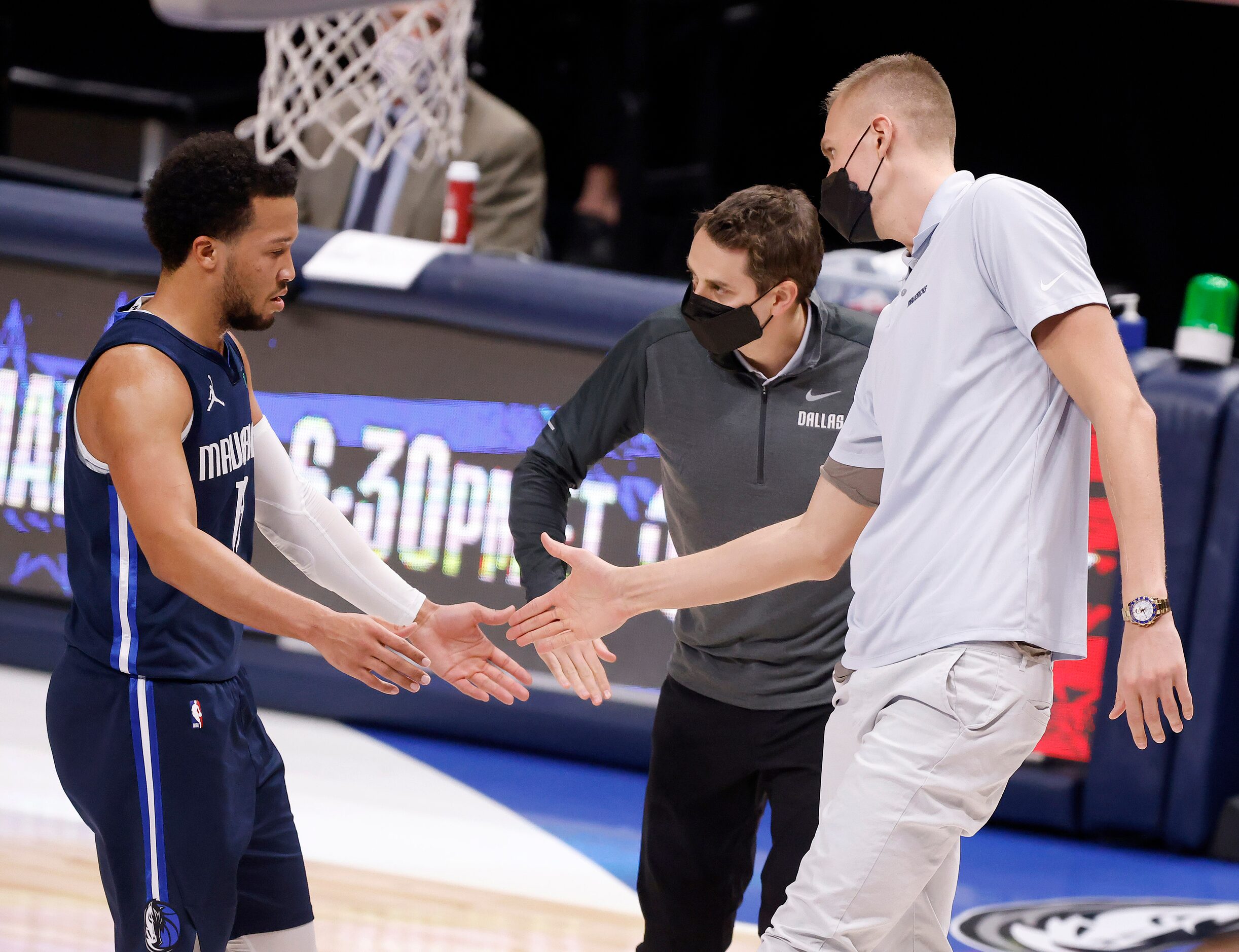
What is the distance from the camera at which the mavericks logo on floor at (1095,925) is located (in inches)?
165

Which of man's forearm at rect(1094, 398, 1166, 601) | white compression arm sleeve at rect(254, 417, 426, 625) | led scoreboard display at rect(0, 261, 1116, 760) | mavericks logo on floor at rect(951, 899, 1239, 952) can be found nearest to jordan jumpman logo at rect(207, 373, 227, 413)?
white compression arm sleeve at rect(254, 417, 426, 625)

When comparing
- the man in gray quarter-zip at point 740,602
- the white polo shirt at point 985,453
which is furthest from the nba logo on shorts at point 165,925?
the white polo shirt at point 985,453

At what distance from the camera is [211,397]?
2.77m

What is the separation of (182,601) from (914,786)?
129cm

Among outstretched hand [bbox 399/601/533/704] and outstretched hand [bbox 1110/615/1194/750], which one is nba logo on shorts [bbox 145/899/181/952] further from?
outstretched hand [bbox 1110/615/1194/750]

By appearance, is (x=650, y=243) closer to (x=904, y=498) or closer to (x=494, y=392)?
(x=494, y=392)

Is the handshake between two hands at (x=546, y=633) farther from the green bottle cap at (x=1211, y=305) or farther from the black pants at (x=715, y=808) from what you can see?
the green bottle cap at (x=1211, y=305)

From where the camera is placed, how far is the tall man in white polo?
2344 mm

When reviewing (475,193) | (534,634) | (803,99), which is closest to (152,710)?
(534,634)

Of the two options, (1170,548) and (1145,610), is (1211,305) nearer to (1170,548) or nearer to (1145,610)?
(1170,548)

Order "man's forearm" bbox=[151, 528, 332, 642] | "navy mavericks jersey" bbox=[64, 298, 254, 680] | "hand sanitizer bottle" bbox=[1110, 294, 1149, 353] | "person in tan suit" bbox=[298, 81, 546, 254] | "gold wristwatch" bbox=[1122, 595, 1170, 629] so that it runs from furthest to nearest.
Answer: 1. "person in tan suit" bbox=[298, 81, 546, 254]
2. "hand sanitizer bottle" bbox=[1110, 294, 1149, 353]
3. "navy mavericks jersey" bbox=[64, 298, 254, 680]
4. "man's forearm" bbox=[151, 528, 332, 642]
5. "gold wristwatch" bbox=[1122, 595, 1170, 629]

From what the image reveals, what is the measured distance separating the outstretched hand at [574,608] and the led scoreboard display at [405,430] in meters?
1.76

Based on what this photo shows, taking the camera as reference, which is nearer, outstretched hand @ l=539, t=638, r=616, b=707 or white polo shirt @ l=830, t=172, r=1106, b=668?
white polo shirt @ l=830, t=172, r=1106, b=668

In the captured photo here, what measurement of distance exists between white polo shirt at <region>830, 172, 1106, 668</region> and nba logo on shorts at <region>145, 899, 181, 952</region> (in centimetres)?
125
